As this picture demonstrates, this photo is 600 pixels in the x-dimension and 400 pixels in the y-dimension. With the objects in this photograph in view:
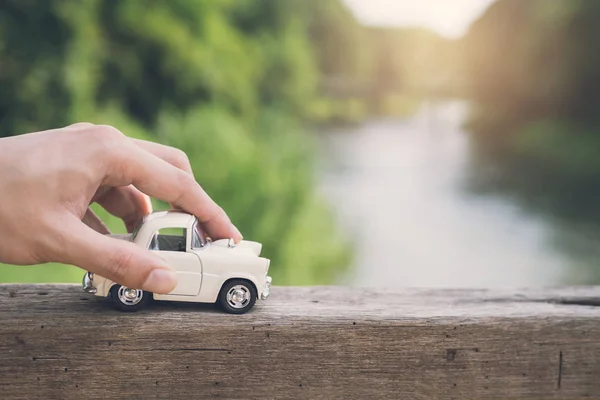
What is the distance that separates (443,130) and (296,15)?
3369mm

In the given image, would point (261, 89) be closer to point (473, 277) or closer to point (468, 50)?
point (468, 50)

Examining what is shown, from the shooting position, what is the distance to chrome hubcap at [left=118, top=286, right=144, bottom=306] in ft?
3.38

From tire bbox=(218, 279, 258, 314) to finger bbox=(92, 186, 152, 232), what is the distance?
0.29 meters

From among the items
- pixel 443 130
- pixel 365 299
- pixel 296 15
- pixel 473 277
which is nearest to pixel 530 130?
pixel 443 130

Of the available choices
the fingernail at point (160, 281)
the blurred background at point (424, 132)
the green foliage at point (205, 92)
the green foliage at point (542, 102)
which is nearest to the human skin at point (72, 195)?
the fingernail at point (160, 281)

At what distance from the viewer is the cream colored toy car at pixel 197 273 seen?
1.06m

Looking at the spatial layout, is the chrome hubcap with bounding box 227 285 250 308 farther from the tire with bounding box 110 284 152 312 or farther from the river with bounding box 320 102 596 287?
the river with bounding box 320 102 596 287

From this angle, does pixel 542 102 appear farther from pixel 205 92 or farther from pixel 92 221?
pixel 92 221

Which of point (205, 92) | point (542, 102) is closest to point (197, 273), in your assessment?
point (205, 92)

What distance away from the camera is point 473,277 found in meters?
11.1

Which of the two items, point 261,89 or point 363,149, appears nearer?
point 261,89

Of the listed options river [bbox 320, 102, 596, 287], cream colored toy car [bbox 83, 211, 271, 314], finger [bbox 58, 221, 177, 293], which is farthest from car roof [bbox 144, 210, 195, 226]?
river [bbox 320, 102, 596, 287]

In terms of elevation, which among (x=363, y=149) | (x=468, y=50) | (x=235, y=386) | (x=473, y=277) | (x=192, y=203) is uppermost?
(x=468, y=50)

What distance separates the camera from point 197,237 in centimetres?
112
